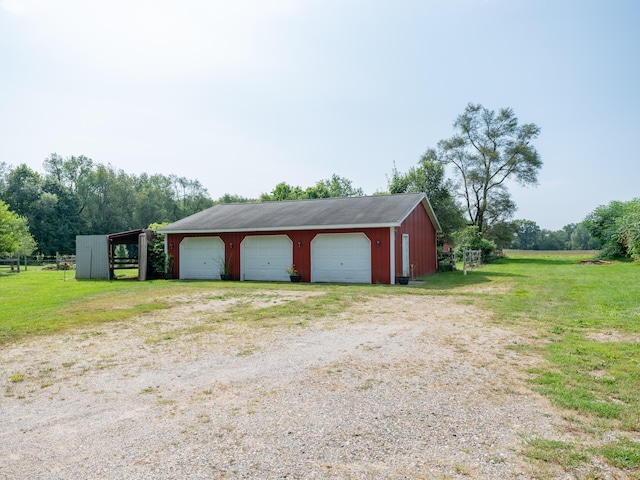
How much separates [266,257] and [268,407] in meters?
13.6

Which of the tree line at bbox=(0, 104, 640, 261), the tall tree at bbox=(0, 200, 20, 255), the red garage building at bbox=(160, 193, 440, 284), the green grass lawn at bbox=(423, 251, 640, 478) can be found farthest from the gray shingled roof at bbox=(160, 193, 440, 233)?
the tall tree at bbox=(0, 200, 20, 255)

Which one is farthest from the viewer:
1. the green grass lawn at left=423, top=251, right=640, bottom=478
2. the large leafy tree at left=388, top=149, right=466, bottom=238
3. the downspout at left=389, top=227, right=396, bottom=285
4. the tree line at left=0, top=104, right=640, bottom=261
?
the tree line at left=0, top=104, right=640, bottom=261

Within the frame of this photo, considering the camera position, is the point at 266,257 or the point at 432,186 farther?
the point at 432,186

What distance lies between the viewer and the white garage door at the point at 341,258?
50.8ft

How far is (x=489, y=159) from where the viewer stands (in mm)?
39188

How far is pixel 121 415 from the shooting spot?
11.7 ft

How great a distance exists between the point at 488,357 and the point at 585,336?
7.23ft

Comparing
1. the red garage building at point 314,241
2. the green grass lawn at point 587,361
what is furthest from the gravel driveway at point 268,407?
the red garage building at point 314,241

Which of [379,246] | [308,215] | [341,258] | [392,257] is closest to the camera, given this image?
[392,257]

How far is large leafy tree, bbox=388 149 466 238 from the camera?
26.2m

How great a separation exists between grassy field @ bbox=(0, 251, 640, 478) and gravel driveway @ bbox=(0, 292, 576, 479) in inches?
12.0

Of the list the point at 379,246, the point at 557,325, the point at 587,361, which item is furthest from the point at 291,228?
the point at 587,361

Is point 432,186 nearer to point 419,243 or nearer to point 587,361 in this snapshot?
point 419,243

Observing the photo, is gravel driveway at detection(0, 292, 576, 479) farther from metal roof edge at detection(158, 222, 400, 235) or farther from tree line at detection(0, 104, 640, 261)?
tree line at detection(0, 104, 640, 261)
